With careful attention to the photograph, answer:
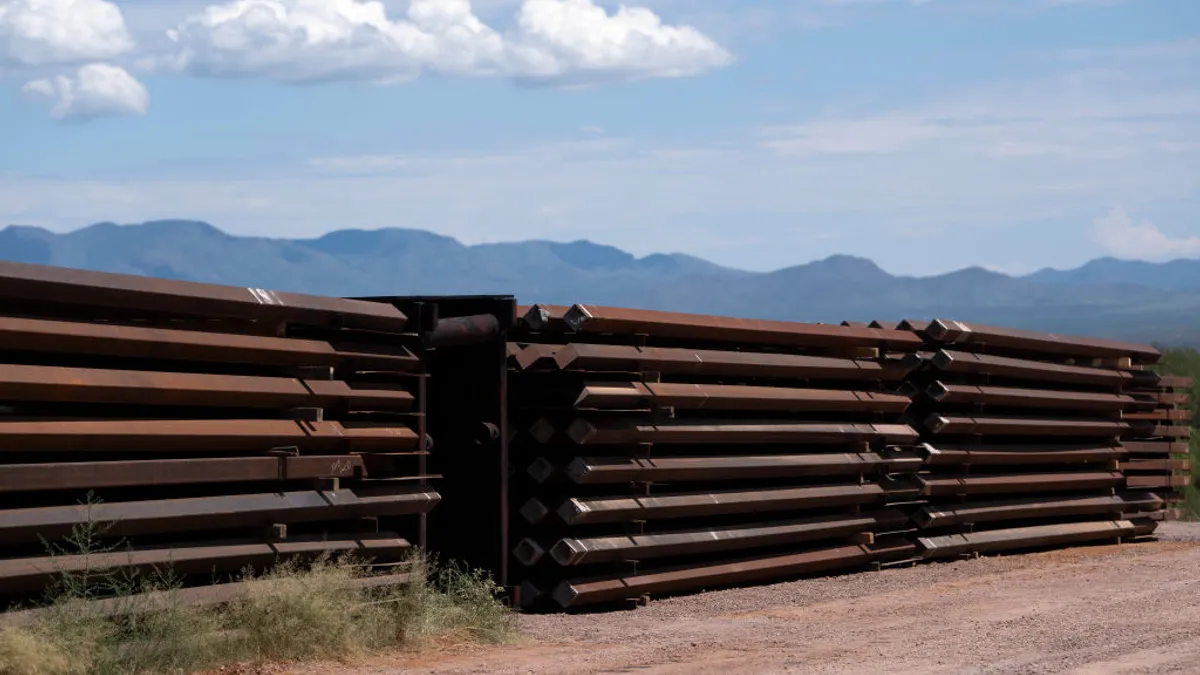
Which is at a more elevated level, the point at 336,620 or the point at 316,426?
the point at 316,426

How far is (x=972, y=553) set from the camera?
19.9 m

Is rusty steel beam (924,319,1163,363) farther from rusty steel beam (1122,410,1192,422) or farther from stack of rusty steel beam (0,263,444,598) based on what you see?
stack of rusty steel beam (0,263,444,598)

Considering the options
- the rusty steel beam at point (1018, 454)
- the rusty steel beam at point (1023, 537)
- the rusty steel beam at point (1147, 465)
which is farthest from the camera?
the rusty steel beam at point (1147, 465)

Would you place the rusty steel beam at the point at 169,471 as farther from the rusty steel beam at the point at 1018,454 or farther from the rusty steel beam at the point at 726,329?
the rusty steel beam at the point at 1018,454

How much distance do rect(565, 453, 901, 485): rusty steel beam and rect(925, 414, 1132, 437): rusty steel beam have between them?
103 centimetres

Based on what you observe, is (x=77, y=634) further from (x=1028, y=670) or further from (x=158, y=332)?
(x=1028, y=670)

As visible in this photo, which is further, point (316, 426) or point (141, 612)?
point (316, 426)

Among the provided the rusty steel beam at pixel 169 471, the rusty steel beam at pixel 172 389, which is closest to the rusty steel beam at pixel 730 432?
the rusty steel beam at pixel 172 389

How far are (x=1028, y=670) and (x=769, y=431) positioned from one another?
6621 millimetres

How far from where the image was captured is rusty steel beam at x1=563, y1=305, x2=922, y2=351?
573 inches

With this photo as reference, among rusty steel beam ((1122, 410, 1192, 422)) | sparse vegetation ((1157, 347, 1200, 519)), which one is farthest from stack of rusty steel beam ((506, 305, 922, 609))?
sparse vegetation ((1157, 347, 1200, 519))

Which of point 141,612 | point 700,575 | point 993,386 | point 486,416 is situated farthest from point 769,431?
point 141,612

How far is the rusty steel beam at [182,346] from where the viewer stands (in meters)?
10.0

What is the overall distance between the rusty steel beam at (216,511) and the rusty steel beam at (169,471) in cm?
14
